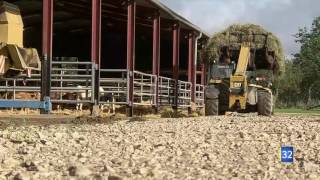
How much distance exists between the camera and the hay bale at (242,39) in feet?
88.1

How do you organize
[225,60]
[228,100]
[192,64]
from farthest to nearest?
[192,64]
[225,60]
[228,100]

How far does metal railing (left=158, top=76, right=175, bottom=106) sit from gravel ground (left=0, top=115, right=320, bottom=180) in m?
12.0

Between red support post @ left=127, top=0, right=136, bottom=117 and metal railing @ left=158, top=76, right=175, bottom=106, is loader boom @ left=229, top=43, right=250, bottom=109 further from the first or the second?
red support post @ left=127, top=0, right=136, bottom=117

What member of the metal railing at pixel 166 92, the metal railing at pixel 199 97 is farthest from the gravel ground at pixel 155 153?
the metal railing at pixel 199 97

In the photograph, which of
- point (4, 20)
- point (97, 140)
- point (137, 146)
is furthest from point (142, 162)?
point (4, 20)

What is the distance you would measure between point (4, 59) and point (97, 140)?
4.59 metres

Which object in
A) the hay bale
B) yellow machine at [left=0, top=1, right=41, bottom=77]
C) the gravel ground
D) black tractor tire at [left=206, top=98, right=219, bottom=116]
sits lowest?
the gravel ground

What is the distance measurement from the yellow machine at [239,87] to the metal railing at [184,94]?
361 centimetres

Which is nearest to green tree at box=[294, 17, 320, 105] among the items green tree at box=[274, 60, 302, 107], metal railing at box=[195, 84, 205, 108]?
green tree at box=[274, 60, 302, 107]

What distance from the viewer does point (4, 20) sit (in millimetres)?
14828

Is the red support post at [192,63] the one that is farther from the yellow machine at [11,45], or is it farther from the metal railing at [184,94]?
the yellow machine at [11,45]

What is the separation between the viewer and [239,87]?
23844 millimetres

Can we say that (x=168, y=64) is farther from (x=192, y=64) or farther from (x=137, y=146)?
(x=137, y=146)

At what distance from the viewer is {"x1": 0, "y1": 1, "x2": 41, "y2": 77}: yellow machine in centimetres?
1487
